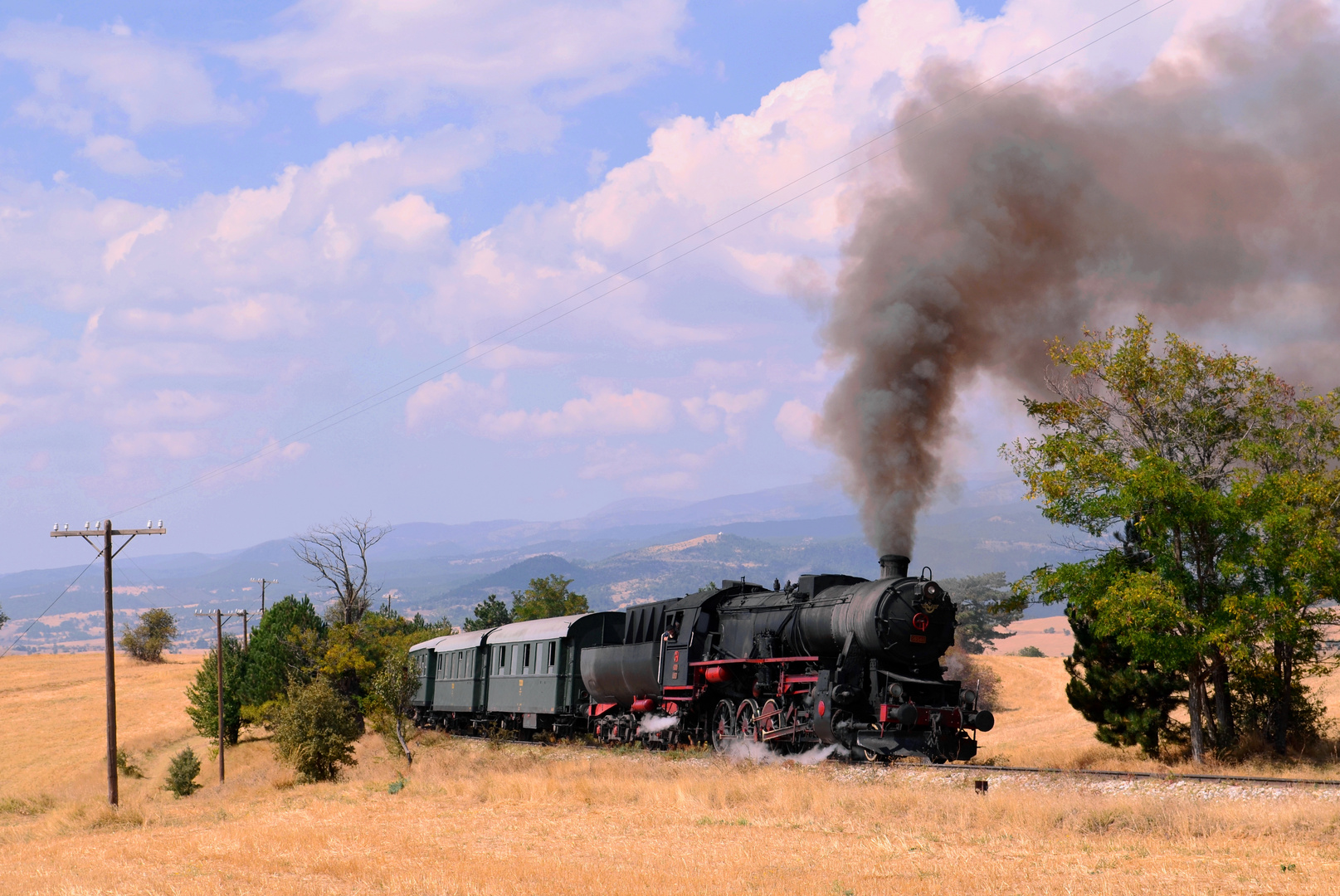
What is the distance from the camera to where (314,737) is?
29922 millimetres

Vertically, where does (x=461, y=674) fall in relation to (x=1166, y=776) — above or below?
below

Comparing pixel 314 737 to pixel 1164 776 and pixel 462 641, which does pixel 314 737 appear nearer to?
pixel 462 641

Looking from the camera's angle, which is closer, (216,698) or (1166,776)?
(1166,776)

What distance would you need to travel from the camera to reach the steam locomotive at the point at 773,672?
19.8m

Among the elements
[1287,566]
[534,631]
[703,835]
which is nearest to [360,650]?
[534,631]

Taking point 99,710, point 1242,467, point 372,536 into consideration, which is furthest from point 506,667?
point 99,710

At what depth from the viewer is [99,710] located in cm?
7144

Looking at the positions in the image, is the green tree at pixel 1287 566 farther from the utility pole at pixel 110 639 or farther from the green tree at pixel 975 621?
the green tree at pixel 975 621

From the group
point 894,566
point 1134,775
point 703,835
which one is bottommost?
point 703,835

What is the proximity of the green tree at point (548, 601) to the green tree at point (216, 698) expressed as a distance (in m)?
17.4

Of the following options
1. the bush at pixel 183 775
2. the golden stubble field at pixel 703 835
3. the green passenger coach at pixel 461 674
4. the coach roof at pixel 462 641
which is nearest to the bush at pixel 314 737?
the golden stubble field at pixel 703 835

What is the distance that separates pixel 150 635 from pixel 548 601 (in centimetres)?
4837

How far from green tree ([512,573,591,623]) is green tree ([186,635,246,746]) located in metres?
17.4

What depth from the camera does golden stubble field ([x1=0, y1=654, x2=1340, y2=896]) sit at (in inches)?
463
